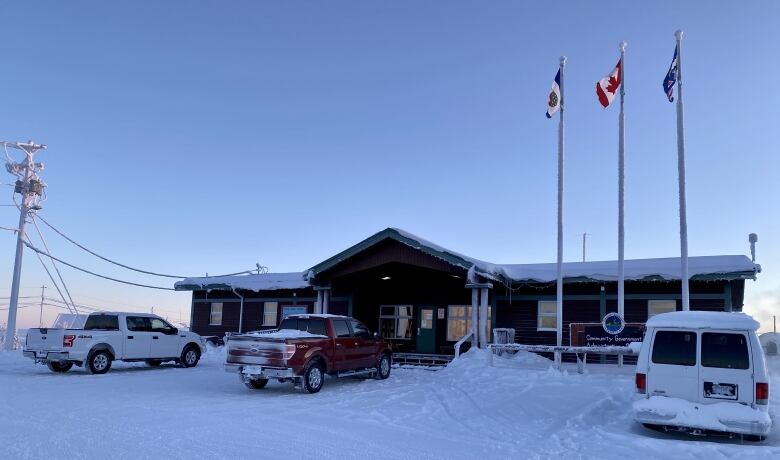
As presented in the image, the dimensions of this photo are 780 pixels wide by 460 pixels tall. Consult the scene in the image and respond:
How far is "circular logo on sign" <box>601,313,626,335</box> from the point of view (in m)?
17.6

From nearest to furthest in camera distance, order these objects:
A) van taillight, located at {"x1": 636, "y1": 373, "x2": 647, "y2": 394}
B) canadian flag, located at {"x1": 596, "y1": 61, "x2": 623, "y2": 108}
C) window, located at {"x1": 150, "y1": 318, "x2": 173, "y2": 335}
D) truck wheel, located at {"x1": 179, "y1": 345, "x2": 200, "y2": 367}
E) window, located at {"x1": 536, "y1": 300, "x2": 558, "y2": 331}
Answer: van taillight, located at {"x1": 636, "y1": 373, "x2": 647, "y2": 394} < canadian flag, located at {"x1": 596, "y1": 61, "x2": 623, "y2": 108} < window, located at {"x1": 150, "y1": 318, "x2": 173, "y2": 335} < truck wheel, located at {"x1": 179, "y1": 345, "x2": 200, "y2": 367} < window, located at {"x1": 536, "y1": 300, "x2": 558, "y2": 331}

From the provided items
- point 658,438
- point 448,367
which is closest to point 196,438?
point 658,438

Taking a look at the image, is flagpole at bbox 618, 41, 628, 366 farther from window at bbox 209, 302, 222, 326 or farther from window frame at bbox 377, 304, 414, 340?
window at bbox 209, 302, 222, 326

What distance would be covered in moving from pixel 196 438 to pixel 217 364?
14440 millimetres

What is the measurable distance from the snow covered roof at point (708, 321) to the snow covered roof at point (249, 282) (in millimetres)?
18548

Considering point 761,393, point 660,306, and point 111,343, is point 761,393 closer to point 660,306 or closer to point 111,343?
point 660,306

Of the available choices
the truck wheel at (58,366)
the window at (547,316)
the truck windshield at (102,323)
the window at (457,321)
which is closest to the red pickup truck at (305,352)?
the truck windshield at (102,323)

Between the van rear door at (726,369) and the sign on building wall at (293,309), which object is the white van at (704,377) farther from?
the sign on building wall at (293,309)

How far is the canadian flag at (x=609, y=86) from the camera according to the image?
1917 cm

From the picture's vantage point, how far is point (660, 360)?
988 centimetres

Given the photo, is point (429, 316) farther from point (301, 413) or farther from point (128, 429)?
point (128, 429)

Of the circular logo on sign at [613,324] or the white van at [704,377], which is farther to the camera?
the circular logo on sign at [613,324]

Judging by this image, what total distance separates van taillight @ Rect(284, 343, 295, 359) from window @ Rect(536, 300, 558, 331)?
10882 millimetres

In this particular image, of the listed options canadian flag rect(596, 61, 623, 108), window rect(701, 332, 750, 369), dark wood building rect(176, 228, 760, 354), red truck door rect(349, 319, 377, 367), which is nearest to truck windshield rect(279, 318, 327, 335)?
red truck door rect(349, 319, 377, 367)
